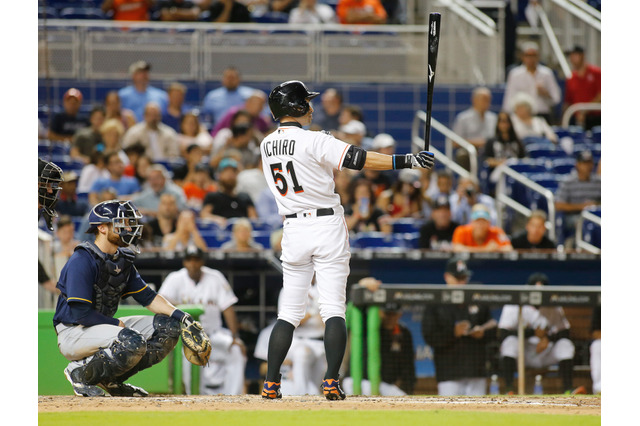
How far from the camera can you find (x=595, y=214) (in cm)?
961

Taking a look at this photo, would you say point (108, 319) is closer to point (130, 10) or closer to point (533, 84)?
point (533, 84)

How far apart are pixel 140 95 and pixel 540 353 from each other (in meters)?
5.89

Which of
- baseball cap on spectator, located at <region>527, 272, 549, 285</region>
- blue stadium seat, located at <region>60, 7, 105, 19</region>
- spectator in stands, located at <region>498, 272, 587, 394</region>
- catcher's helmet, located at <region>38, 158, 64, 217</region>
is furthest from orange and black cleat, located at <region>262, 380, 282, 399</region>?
blue stadium seat, located at <region>60, 7, 105, 19</region>

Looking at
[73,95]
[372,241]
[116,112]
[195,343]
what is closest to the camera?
[195,343]

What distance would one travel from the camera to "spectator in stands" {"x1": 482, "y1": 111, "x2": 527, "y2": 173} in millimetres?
10734

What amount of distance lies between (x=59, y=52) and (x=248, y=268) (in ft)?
17.0

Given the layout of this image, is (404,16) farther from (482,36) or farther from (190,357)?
(190,357)

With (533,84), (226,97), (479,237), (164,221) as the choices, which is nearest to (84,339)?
(164,221)

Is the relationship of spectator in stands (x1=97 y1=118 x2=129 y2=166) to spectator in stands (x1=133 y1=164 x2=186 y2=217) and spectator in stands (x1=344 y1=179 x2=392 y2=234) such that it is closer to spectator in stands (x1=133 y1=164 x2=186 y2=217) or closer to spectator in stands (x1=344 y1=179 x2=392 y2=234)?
spectator in stands (x1=133 y1=164 x2=186 y2=217)

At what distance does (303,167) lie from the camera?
5102 millimetres

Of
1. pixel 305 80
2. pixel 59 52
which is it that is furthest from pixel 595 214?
pixel 59 52

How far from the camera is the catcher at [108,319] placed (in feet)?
16.5

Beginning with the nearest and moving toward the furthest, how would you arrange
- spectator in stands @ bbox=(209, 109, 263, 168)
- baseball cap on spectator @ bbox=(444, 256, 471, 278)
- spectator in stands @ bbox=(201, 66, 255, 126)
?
baseball cap on spectator @ bbox=(444, 256, 471, 278) < spectator in stands @ bbox=(209, 109, 263, 168) < spectator in stands @ bbox=(201, 66, 255, 126)

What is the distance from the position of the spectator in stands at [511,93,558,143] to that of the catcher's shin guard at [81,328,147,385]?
23.4 ft
